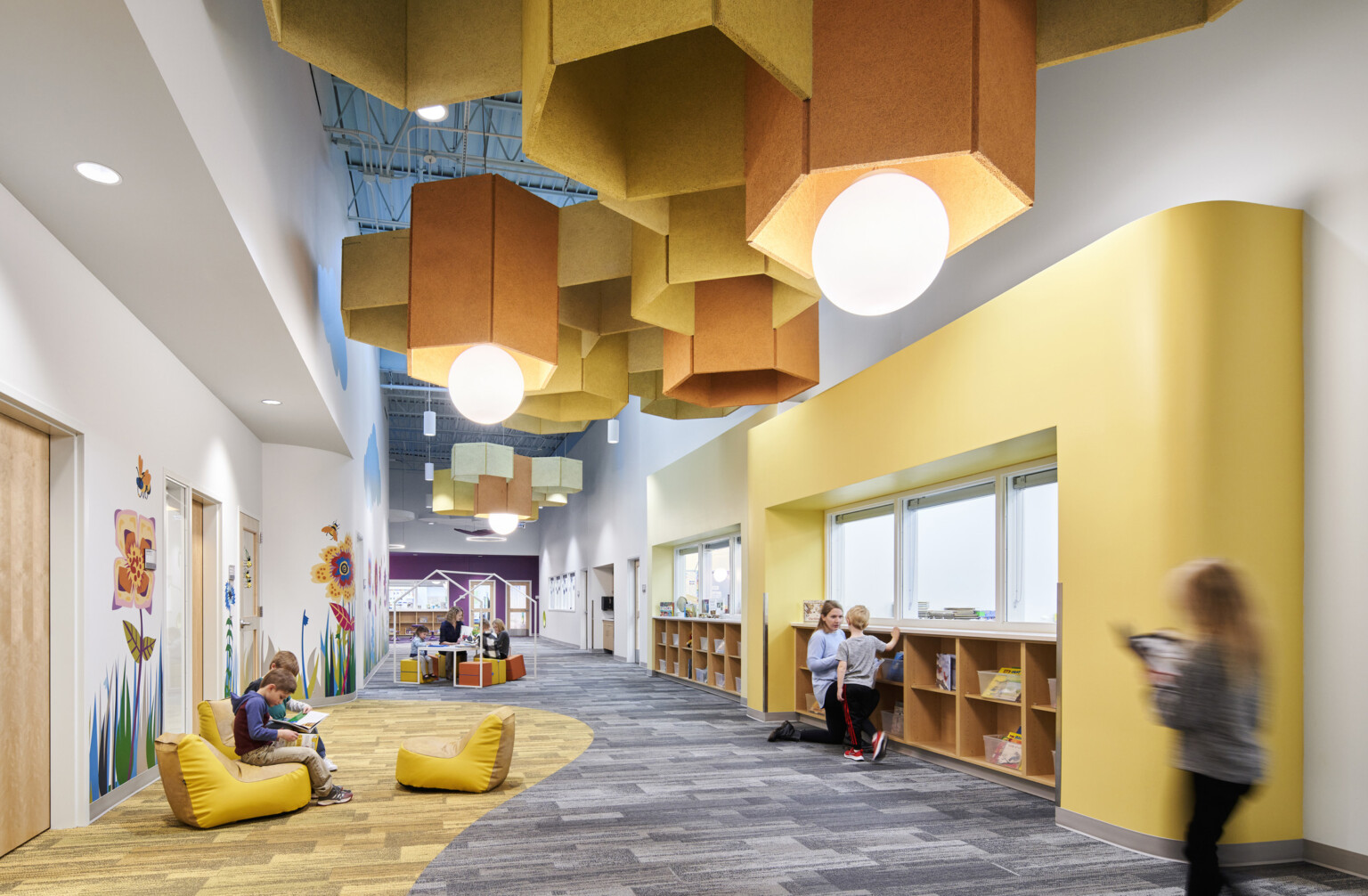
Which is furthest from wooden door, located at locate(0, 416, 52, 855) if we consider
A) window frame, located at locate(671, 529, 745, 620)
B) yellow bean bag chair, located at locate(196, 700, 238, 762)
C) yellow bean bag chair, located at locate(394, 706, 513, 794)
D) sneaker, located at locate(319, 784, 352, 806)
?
window frame, located at locate(671, 529, 745, 620)

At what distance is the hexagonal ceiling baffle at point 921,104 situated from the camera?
3953 millimetres

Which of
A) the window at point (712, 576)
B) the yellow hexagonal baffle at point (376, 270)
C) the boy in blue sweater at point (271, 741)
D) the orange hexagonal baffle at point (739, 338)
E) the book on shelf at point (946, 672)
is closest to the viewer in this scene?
the boy in blue sweater at point (271, 741)

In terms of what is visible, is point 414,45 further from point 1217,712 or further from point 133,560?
point 1217,712

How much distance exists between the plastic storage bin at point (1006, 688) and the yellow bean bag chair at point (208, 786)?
5.26m

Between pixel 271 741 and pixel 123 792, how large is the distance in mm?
1198

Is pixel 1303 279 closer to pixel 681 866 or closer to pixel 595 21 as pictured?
pixel 595 21

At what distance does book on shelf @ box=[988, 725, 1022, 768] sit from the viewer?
702 cm

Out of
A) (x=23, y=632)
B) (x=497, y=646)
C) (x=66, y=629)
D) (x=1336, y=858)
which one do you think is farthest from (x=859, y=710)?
(x=497, y=646)

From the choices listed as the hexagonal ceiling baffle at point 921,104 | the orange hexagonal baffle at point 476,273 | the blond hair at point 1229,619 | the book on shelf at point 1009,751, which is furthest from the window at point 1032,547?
the orange hexagonal baffle at point 476,273

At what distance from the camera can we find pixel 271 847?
543 cm

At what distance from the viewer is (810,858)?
16.9ft

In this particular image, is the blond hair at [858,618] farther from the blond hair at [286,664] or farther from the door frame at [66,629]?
the door frame at [66,629]

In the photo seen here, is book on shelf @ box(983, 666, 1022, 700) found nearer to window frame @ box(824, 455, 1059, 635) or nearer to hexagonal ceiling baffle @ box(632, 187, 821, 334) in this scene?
window frame @ box(824, 455, 1059, 635)

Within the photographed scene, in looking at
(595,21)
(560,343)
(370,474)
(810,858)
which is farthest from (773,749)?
(370,474)
